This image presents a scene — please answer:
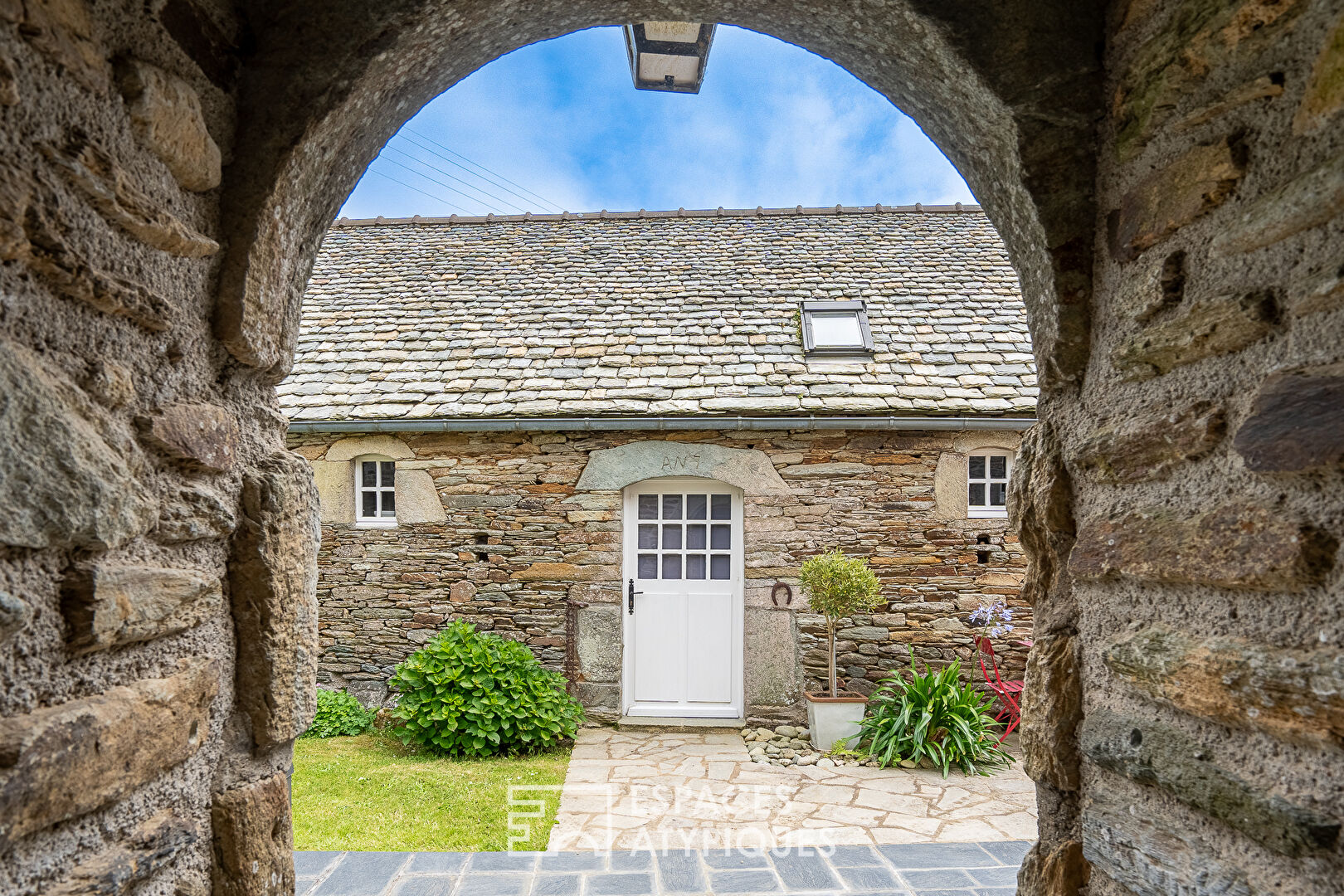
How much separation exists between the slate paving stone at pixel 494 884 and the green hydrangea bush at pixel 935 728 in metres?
3.27

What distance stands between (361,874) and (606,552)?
3.80m

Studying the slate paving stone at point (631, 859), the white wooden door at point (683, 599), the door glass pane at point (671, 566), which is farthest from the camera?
the door glass pane at point (671, 566)

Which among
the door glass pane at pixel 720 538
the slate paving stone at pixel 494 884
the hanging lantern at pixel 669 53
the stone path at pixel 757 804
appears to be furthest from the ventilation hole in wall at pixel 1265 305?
the door glass pane at pixel 720 538

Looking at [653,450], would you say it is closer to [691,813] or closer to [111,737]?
[691,813]

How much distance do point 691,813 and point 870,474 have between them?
3324mm

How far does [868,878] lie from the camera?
3711 millimetres

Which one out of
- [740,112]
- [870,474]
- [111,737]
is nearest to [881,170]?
[740,112]

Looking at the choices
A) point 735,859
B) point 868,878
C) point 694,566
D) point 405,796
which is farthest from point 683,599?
point 868,878

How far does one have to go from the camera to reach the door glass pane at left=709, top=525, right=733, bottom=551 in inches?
288

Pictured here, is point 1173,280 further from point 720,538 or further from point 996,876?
point 720,538

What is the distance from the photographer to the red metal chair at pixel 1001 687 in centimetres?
638

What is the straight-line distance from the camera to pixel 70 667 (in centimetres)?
106

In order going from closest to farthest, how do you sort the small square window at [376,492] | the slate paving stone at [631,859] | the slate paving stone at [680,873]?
the slate paving stone at [680,873], the slate paving stone at [631,859], the small square window at [376,492]

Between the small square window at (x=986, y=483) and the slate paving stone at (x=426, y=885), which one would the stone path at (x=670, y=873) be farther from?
the small square window at (x=986, y=483)
